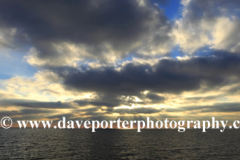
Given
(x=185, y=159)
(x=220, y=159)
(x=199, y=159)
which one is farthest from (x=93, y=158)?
(x=220, y=159)

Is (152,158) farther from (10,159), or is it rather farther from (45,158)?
(10,159)

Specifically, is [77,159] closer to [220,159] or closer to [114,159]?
[114,159]

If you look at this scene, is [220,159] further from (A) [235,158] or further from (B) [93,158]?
(B) [93,158]

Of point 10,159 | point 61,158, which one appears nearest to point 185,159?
point 61,158

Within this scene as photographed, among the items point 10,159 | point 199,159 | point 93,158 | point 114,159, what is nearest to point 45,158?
point 10,159

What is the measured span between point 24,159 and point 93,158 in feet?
76.5

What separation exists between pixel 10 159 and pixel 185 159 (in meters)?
59.2

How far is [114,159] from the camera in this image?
5666 cm

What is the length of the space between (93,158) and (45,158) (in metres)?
16.8

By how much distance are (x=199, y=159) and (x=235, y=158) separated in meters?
12.9

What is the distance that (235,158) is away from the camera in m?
57.0

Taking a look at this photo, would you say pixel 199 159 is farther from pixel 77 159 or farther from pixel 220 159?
pixel 77 159

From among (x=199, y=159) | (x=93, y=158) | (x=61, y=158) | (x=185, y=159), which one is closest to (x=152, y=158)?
(x=185, y=159)

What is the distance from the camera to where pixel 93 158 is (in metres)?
57.6
